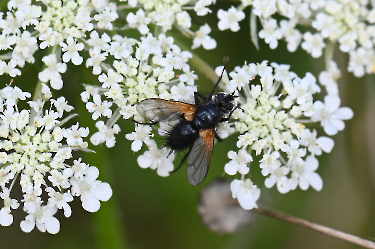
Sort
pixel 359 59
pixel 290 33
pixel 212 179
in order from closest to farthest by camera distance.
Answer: pixel 290 33
pixel 359 59
pixel 212 179

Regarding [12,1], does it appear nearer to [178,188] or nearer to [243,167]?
[243,167]

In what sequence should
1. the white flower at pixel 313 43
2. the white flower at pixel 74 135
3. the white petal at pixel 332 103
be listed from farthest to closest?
the white flower at pixel 313 43
the white petal at pixel 332 103
the white flower at pixel 74 135

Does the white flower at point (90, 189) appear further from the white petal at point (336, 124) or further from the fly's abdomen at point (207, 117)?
the white petal at point (336, 124)

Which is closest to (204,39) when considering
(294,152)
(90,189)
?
(294,152)

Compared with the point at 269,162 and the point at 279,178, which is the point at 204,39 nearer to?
the point at 269,162

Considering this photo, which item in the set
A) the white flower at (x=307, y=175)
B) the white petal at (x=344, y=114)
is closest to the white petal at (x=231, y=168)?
the white flower at (x=307, y=175)

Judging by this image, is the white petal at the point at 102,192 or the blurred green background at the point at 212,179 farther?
the blurred green background at the point at 212,179

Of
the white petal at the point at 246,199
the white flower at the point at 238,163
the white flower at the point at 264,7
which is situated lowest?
the white petal at the point at 246,199
